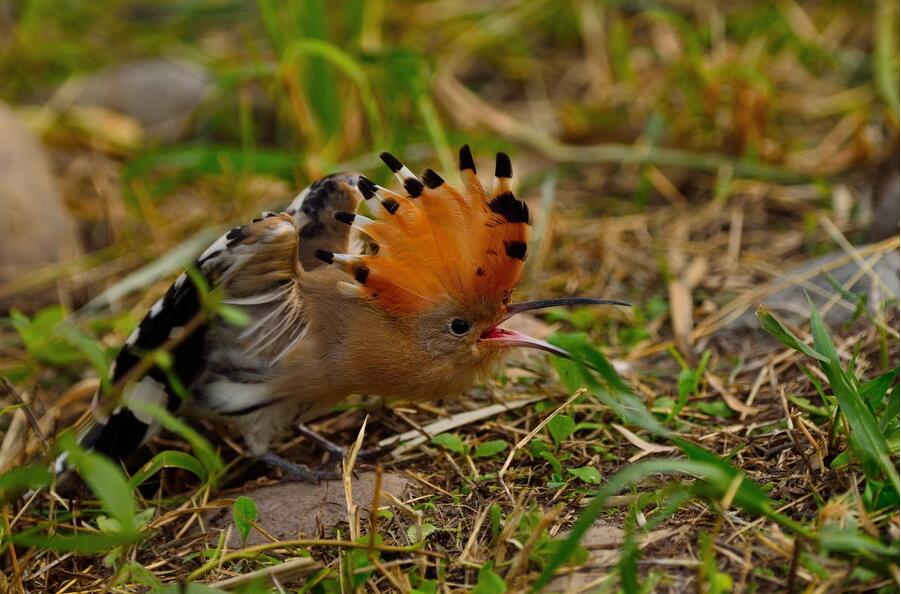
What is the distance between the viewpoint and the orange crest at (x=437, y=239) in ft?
8.41

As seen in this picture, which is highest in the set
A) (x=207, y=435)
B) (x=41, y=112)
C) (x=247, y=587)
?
(x=41, y=112)

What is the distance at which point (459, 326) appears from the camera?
2.71 m

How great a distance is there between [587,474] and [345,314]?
2.46ft

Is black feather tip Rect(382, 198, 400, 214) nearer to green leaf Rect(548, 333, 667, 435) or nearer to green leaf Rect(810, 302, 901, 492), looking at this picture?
green leaf Rect(548, 333, 667, 435)

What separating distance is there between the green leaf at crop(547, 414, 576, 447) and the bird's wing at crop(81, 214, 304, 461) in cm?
71

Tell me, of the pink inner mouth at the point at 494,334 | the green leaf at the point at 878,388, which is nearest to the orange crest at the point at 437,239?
the pink inner mouth at the point at 494,334

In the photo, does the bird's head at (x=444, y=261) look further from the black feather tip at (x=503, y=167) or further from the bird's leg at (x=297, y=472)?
the bird's leg at (x=297, y=472)

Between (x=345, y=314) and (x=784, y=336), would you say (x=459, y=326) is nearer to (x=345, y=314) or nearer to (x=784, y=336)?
(x=345, y=314)

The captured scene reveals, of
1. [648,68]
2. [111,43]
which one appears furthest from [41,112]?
[648,68]

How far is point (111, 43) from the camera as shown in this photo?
19.4ft

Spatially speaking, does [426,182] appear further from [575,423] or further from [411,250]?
[575,423]

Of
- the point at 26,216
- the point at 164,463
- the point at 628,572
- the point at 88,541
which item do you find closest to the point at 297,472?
the point at 164,463

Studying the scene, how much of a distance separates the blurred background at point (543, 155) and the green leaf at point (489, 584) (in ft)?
1.24

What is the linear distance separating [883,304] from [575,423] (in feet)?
3.10
